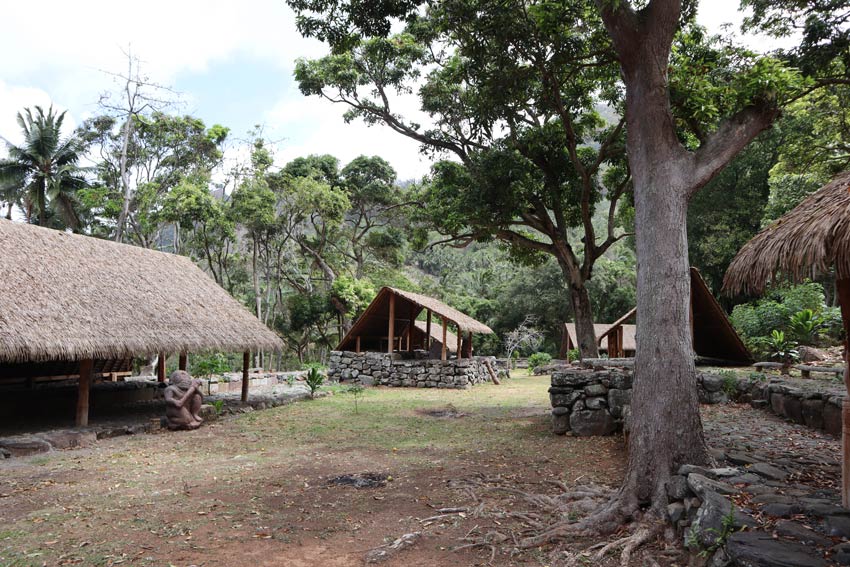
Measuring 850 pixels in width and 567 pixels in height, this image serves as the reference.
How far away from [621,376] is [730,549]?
5.67 metres

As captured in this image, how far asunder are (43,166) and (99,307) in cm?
1792

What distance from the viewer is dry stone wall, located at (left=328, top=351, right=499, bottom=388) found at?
18688 mm

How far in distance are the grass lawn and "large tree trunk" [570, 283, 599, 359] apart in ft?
9.09

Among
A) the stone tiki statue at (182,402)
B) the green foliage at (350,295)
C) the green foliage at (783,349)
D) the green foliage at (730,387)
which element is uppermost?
the green foliage at (350,295)

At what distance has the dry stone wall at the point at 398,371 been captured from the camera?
18.7 metres

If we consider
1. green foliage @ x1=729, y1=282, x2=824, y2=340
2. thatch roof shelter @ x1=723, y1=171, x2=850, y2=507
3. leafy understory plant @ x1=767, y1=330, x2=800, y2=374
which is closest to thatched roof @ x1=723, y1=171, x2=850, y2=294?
thatch roof shelter @ x1=723, y1=171, x2=850, y2=507

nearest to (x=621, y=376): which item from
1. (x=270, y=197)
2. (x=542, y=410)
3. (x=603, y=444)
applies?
(x=603, y=444)

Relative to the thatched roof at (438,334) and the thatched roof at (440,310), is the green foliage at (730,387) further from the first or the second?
the thatched roof at (438,334)

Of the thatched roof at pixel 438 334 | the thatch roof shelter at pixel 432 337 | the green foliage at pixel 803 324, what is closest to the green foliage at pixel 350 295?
the thatch roof shelter at pixel 432 337

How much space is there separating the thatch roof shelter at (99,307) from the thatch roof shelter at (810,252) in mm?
9081

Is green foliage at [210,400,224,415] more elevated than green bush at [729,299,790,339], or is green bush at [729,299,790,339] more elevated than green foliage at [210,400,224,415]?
green bush at [729,299,790,339]

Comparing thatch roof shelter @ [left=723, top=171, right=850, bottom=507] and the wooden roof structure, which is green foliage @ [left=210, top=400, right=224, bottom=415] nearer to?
the wooden roof structure

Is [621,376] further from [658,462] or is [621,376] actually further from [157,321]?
[157,321]

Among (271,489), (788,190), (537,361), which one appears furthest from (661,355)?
(537,361)
